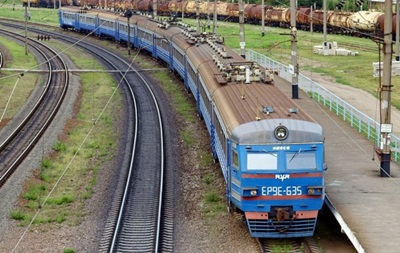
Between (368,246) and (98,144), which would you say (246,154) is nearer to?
(368,246)

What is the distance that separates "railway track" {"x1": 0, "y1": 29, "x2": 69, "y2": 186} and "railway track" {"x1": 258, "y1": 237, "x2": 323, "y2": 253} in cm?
983

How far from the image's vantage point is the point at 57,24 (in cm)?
9194

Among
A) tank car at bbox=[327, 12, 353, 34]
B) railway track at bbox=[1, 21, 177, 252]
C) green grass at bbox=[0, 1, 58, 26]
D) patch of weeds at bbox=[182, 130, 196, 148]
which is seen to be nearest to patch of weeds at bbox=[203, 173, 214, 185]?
railway track at bbox=[1, 21, 177, 252]

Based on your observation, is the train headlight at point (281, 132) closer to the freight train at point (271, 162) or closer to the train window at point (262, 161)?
the freight train at point (271, 162)

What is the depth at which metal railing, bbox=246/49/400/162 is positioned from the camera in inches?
1043

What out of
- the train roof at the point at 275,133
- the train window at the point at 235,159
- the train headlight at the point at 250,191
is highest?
the train roof at the point at 275,133

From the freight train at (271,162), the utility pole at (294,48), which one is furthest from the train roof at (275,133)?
the utility pole at (294,48)

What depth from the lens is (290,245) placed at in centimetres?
1783

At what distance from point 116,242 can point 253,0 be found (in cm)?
10597

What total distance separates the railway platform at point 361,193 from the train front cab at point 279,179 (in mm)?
1046

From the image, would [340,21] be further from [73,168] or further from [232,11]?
[73,168]

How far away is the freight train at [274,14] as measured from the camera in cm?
7450

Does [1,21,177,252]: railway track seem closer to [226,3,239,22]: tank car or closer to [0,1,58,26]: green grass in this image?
[0,1,58,26]: green grass

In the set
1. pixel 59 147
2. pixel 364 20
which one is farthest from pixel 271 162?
pixel 364 20
